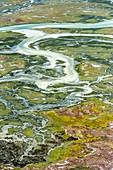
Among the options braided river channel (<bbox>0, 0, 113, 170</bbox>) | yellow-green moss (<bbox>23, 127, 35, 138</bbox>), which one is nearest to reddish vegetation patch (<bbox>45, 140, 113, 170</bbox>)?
braided river channel (<bbox>0, 0, 113, 170</bbox>)

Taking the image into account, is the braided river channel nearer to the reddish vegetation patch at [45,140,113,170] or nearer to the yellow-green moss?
the yellow-green moss

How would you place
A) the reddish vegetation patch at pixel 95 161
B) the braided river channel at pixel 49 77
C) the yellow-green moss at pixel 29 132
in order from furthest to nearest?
the yellow-green moss at pixel 29 132 → the braided river channel at pixel 49 77 → the reddish vegetation patch at pixel 95 161

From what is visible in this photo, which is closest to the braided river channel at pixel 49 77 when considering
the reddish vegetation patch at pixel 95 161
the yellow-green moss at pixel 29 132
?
the yellow-green moss at pixel 29 132

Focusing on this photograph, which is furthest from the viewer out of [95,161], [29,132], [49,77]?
[49,77]

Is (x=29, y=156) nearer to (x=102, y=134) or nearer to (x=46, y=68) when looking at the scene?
(x=102, y=134)

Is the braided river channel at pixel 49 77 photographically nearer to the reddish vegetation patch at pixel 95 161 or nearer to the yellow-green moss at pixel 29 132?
the yellow-green moss at pixel 29 132

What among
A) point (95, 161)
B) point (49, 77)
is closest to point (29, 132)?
point (95, 161)

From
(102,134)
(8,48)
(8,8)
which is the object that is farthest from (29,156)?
(8,8)

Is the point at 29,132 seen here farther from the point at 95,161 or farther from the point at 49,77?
the point at 49,77
